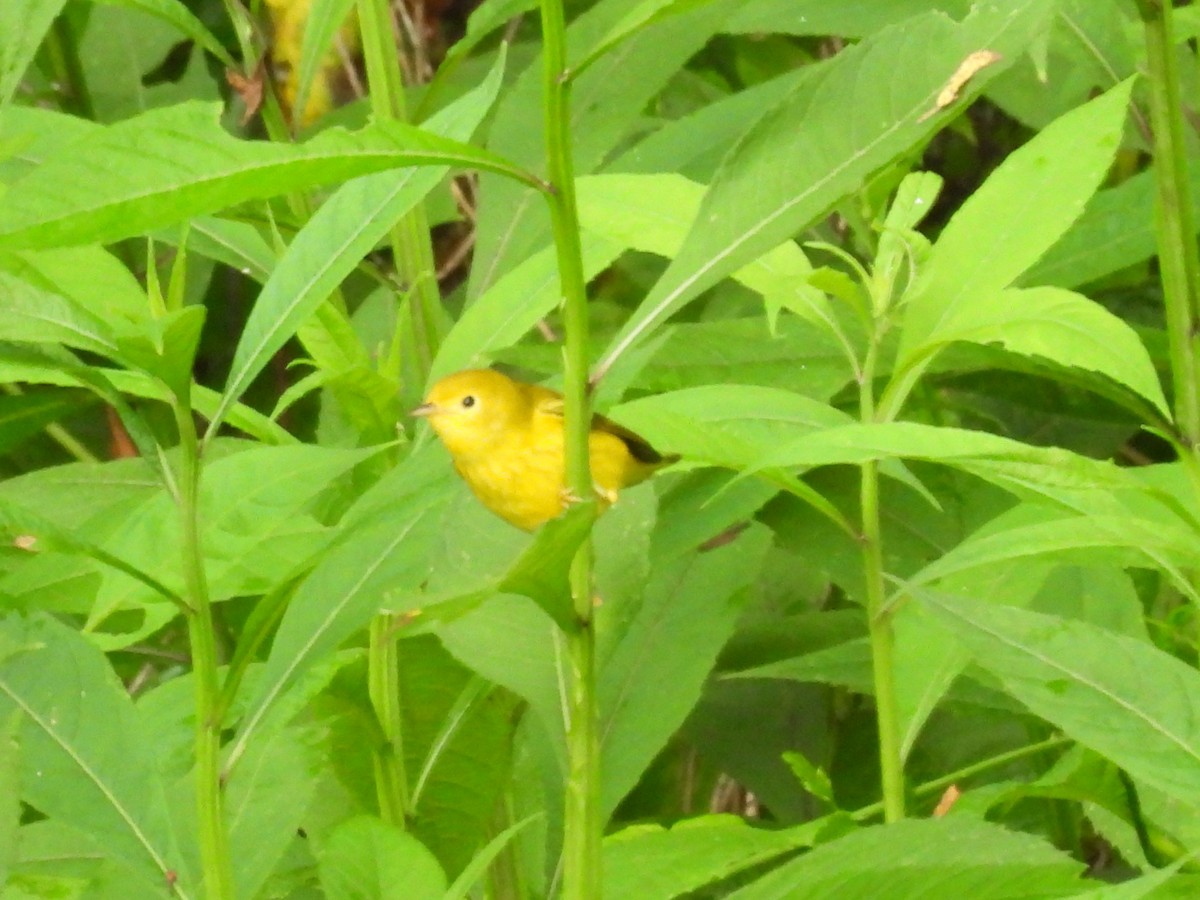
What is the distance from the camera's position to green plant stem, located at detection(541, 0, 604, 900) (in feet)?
1.73

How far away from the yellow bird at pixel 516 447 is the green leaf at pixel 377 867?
7.5 inches

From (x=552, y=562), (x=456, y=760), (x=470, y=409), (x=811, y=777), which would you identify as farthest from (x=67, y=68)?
(x=552, y=562)

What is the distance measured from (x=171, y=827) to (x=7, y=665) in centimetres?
10

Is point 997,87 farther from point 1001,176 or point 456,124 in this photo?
point 456,124

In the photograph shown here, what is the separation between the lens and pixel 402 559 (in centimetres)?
70

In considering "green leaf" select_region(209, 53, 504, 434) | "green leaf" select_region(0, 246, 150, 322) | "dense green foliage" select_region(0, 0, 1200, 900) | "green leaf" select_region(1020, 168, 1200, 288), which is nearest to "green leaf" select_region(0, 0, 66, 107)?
"dense green foliage" select_region(0, 0, 1200, 900)

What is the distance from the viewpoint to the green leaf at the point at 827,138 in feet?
1.90

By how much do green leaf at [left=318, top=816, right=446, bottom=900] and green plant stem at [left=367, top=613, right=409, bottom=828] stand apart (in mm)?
98

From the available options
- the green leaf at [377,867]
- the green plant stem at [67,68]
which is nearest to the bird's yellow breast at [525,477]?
the green leaf at [377,867]

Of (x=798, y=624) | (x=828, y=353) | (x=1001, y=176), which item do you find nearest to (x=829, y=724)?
(x=798, y=624)

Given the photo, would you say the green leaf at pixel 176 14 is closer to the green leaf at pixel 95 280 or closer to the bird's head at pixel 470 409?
the green leaf at pixel 95 280

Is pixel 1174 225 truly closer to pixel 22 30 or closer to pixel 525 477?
pixel 525 477

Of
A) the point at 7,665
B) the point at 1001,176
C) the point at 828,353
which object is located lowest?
the point at 7,665

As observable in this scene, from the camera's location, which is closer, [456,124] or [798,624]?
[456,124]
